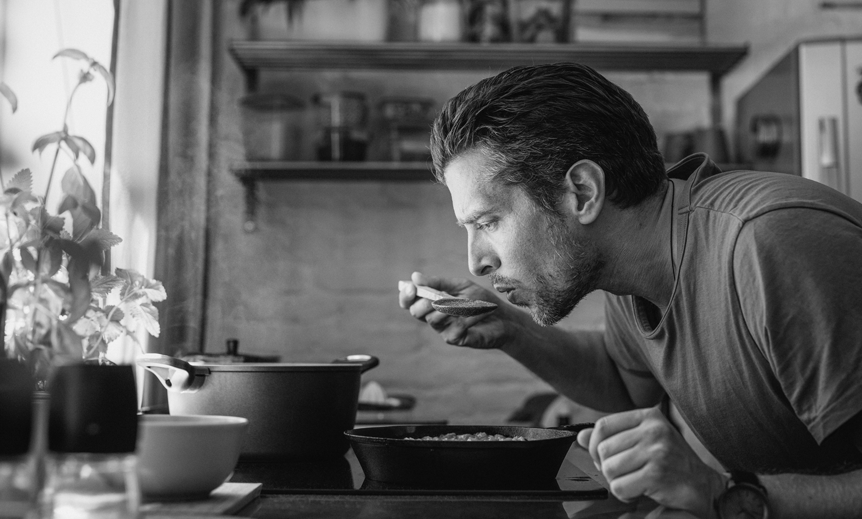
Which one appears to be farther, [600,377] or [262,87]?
[262,87]

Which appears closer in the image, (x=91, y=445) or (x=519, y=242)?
(x=91, y=445)

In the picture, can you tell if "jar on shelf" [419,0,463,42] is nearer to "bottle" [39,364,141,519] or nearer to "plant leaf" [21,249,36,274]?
"plant leaf" [21,249,36,274]

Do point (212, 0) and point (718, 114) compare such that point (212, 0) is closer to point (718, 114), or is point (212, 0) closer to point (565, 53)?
point (565, 53)

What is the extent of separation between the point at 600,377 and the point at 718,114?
6.36ft

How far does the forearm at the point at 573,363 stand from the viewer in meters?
1.67

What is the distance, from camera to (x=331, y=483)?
943 mm

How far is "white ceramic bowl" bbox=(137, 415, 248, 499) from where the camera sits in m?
0.74

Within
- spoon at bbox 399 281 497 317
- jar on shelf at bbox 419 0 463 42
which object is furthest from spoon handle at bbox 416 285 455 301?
jar on shelf at bbox 419 0 463 42

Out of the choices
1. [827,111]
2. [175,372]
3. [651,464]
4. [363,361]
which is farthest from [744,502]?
[827,111]

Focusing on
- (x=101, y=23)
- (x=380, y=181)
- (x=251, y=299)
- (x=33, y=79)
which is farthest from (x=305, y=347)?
(x=33, y=79)

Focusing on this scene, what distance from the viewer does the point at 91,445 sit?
1.91 feet

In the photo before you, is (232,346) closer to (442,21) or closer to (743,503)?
(743,503)

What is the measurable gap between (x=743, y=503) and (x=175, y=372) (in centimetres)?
65

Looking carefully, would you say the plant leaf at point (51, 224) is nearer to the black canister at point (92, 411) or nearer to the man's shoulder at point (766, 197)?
the black canister at point (92, 411)
